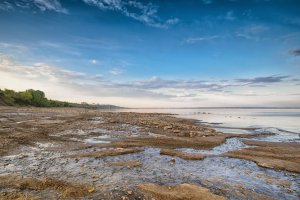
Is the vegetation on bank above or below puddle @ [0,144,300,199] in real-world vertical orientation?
above

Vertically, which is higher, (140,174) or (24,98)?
(24,98)

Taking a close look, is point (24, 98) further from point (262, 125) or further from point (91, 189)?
point (91, 189)

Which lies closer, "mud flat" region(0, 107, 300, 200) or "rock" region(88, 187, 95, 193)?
"rock" region(88, 187, 95, 193)

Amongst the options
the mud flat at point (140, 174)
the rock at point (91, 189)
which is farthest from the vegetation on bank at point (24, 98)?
the rock at point (91, 189)

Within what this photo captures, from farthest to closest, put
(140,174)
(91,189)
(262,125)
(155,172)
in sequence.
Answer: (262,125)
(155,172)
(140,174)
(91,189)

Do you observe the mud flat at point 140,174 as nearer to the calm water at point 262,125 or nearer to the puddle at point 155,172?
the puddle at point 155,172

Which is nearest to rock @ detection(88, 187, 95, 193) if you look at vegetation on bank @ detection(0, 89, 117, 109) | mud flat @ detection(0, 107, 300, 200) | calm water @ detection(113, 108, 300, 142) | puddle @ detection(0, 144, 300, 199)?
mud flat @ detection(0, 107, 300, 200)

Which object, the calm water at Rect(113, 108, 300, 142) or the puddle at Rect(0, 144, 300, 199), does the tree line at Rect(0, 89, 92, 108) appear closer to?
the calm water at Rect(113, 108, 300, 142)

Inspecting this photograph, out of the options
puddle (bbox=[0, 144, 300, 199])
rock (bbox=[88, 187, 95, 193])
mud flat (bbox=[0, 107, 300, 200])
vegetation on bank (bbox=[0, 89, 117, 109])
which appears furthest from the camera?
vegetation on bank (bbox=[0, 89, 117, 109])

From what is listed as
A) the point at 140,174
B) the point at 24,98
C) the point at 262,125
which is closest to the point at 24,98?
the point at 24,98

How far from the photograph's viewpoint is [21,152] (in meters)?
12.5

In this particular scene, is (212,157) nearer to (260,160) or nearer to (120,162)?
(260,160)

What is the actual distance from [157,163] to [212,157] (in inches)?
150

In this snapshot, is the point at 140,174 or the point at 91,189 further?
the point at 140,174
